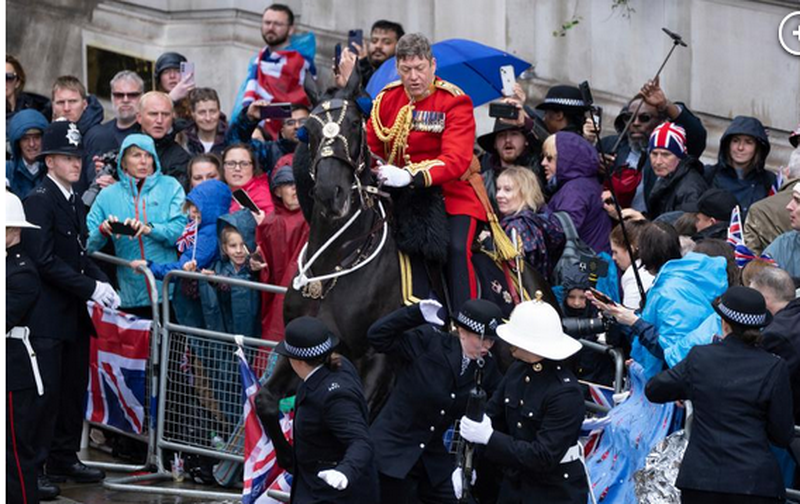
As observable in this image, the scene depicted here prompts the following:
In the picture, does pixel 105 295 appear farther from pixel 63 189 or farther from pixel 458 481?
pixel 458 481

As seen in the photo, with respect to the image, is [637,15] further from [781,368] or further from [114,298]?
[781,368]

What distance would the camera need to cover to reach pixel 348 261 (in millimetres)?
11516

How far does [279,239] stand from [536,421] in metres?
4.12

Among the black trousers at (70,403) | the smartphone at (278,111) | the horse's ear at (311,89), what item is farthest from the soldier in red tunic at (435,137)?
the horse's ear at (311,89)

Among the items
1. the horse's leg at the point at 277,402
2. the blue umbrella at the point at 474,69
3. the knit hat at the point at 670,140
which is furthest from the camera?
the blue umbrella at the point at 474,69

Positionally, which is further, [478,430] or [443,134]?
[443,134]

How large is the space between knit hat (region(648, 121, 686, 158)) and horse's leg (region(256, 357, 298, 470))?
397 cm

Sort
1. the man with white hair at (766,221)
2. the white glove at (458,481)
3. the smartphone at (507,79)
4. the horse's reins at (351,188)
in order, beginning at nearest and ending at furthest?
the white glove at (458,481)
the horse's reins at (351,188)
the man with white hair at (766,221)
the smartphone at (507,79)

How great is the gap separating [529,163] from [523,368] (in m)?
4.81

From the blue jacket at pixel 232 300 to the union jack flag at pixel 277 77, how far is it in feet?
11.7

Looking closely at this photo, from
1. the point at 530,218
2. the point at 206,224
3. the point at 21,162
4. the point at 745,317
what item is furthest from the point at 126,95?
the point at 745,317

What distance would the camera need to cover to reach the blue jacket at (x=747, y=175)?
44.1ft

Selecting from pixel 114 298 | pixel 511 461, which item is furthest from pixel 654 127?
pixel 511 461

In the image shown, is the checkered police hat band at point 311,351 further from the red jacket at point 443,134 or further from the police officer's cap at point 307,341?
the red jacket at point 443,134
